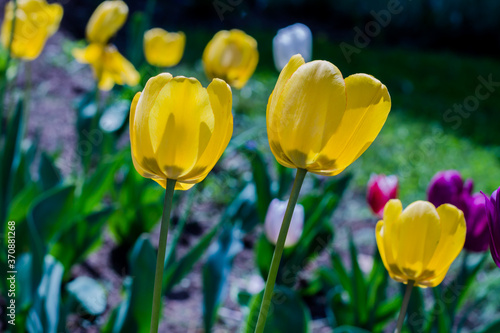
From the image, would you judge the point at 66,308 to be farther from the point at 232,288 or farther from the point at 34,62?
the point at 34,62

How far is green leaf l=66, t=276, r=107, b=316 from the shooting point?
1237 mm

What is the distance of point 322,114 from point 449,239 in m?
0.25

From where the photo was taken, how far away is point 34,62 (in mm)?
3090

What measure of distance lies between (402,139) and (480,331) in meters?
2.10

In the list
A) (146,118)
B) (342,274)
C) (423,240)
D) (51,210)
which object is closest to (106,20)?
(51,210)

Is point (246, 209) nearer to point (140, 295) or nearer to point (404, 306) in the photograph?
point (140, 295)

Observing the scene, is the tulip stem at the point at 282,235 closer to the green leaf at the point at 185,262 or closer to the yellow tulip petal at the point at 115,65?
the green leaf at the point at 185,262

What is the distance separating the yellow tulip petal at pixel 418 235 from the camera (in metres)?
0.68

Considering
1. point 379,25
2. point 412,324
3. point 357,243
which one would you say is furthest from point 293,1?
point 412,324

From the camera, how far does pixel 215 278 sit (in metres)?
1.23

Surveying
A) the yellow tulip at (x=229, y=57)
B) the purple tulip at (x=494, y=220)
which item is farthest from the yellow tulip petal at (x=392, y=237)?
the yellow tulip at (x=229, y=57)

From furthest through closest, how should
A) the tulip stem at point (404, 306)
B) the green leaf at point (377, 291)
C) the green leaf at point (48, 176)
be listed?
the green leaf at point (48, 176)
the green leaf at point (377, 291)
the tulip stem at point (404, 306)

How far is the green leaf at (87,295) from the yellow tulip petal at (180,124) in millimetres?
744

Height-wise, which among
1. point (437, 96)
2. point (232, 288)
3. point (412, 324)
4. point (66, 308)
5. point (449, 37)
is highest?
point (66, 308)
